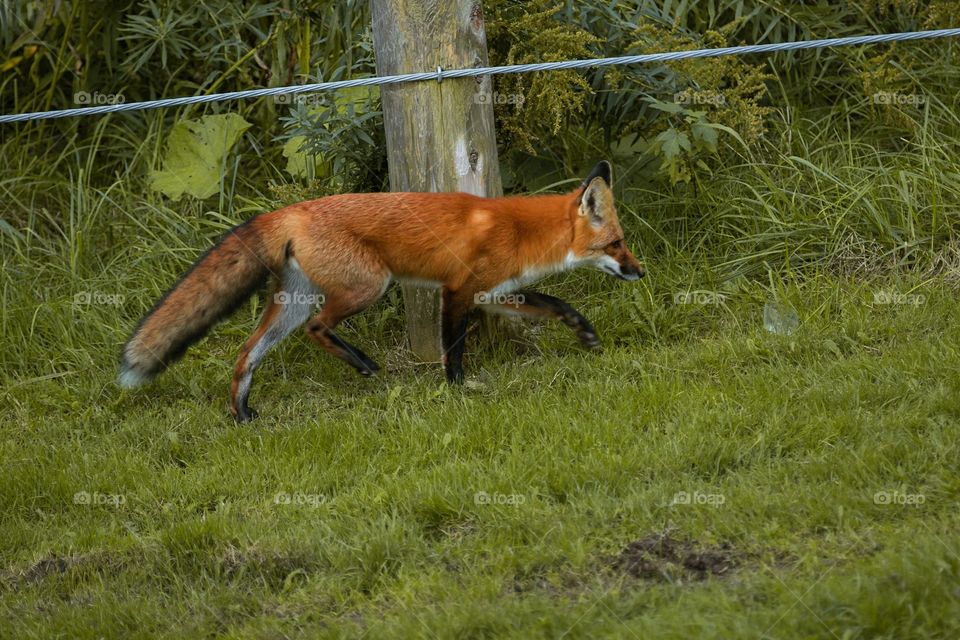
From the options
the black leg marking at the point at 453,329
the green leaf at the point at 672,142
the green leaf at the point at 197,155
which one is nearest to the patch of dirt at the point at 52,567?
the black leg marking at the point at 453,329

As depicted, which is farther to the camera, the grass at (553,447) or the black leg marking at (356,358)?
the black leg marking at (356,358)

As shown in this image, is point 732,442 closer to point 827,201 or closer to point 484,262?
point 484,262

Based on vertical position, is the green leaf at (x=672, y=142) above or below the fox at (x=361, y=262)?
above

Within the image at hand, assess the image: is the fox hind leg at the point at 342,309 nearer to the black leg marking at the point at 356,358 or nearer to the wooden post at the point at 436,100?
the black leg marking at the point at 356,358

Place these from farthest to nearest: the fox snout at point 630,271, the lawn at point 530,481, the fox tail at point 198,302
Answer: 1. the fox snout at point 630,271
2. the fox tail at point 198,302
3. the lawn at point 530,481

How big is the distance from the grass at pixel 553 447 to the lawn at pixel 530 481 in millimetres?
15

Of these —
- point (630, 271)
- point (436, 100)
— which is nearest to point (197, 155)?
point (436, 100)

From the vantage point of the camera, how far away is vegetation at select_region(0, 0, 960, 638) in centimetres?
368

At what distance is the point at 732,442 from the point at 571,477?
68 centimetres

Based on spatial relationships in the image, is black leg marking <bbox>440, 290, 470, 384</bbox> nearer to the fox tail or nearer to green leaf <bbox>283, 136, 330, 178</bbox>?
the fox tail

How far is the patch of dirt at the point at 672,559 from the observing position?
356 cm

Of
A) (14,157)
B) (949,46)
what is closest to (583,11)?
(949,46)

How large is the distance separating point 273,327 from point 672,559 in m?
2.76

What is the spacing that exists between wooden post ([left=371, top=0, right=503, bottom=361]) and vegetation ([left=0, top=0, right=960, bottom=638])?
1.66ft
